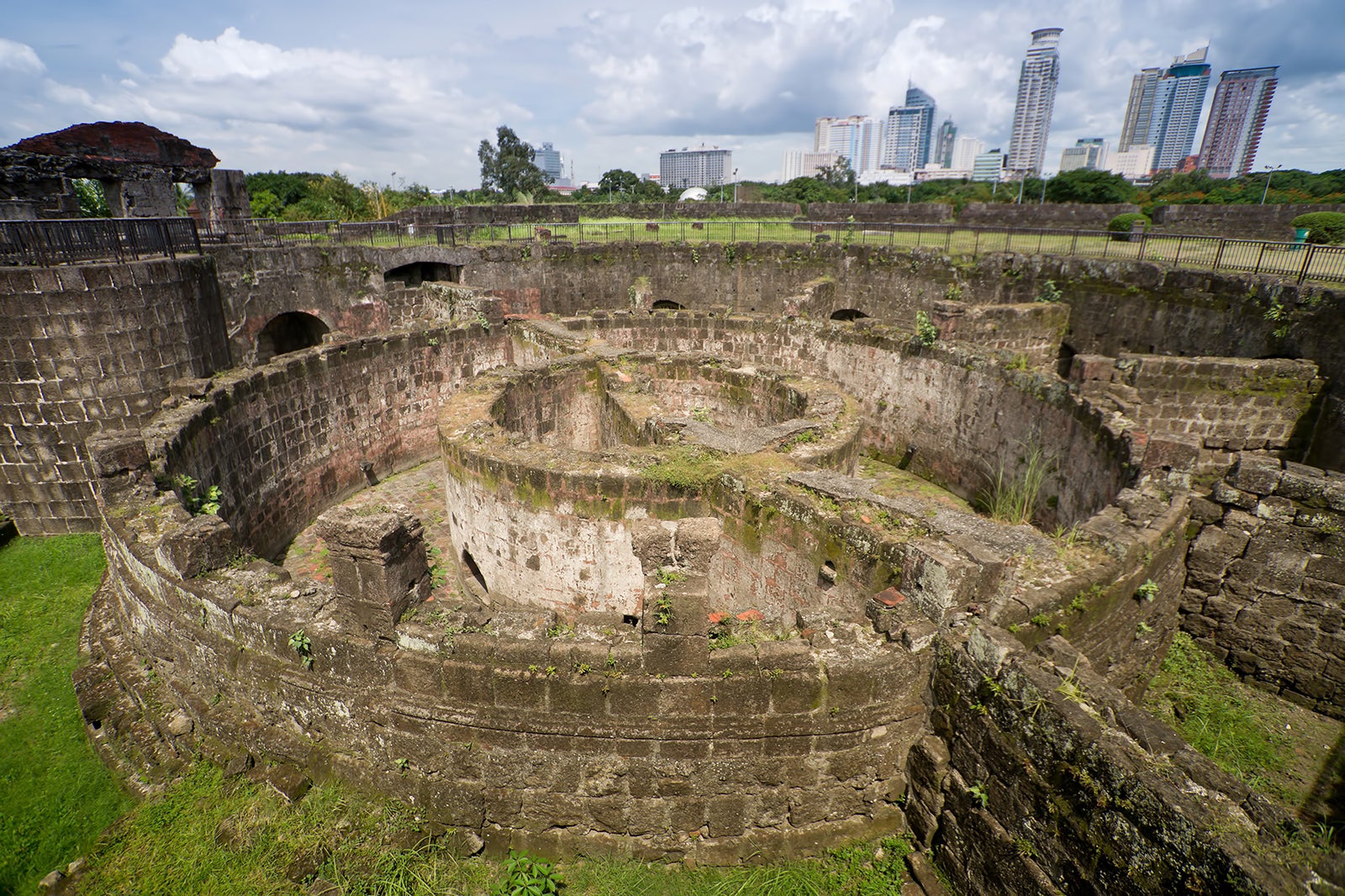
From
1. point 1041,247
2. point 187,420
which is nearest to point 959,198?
point 1041,247

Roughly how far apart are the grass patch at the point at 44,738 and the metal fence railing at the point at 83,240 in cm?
511

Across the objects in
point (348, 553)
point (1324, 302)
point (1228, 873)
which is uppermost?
point (1324, 302)

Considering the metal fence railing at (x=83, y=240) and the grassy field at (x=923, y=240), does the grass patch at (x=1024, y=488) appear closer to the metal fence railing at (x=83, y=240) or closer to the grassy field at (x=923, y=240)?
the grassy field at (x=923, y=240)

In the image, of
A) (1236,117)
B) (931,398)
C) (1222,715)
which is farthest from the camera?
(1236,117)

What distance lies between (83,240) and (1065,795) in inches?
617

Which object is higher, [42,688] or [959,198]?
[959,198]

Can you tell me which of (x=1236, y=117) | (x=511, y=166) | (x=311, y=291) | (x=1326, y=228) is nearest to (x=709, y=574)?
(x=311, y=291)

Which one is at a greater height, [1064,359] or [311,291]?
[311,291]

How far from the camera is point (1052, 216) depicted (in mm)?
30016

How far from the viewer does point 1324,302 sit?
39.2ft

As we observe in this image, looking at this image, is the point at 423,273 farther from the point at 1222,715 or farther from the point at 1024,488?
the point at 1222,715

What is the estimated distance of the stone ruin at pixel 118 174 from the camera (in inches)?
758

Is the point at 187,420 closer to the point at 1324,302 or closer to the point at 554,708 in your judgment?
the point at 554,708

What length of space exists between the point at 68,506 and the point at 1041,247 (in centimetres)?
2692
